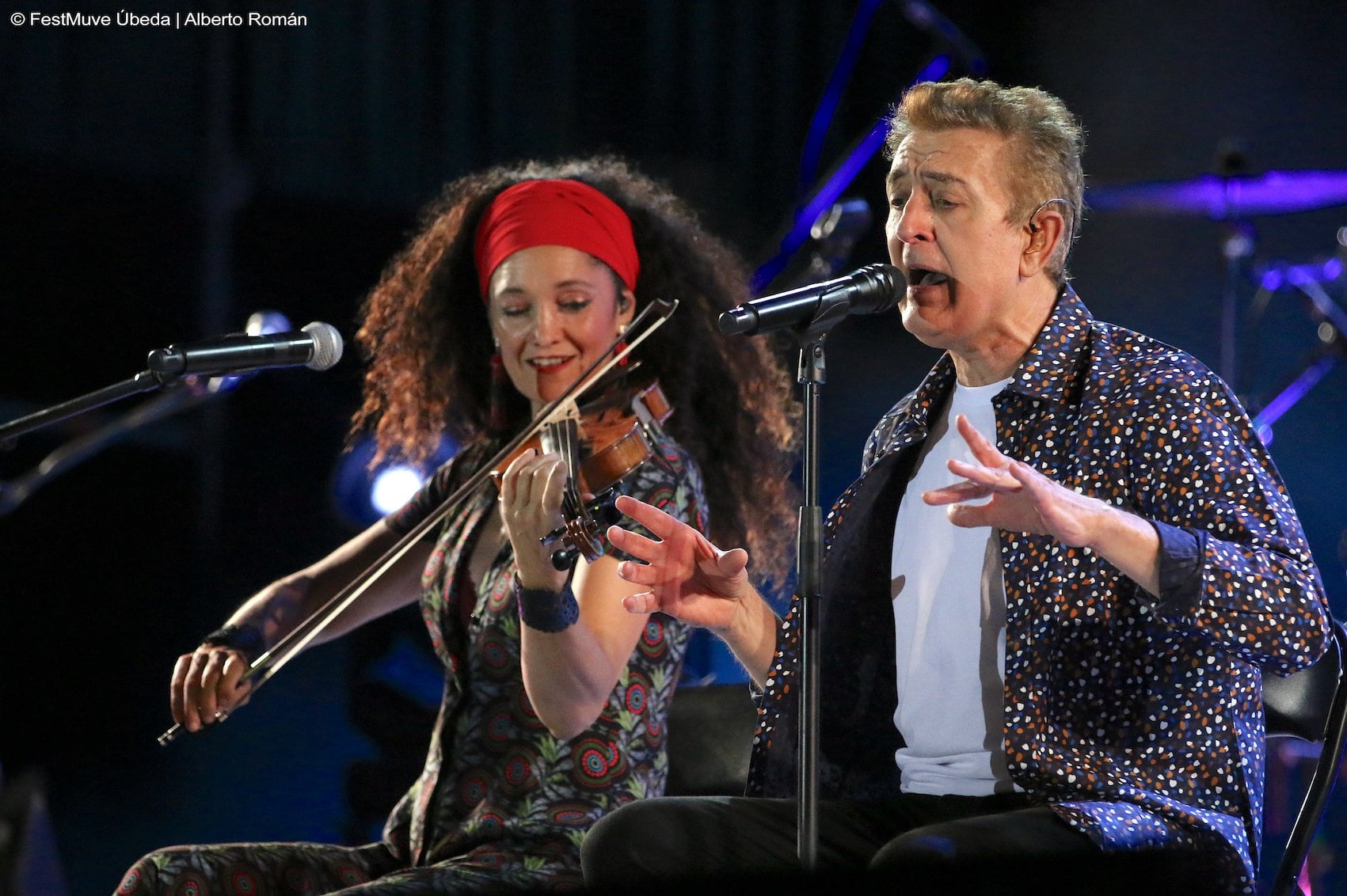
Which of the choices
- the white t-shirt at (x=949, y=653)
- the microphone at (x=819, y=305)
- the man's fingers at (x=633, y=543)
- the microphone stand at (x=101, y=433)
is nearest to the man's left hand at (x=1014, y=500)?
the microphone at (x=819, y=305)

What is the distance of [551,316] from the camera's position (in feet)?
8.45

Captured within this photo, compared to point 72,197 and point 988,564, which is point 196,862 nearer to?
point 988,564

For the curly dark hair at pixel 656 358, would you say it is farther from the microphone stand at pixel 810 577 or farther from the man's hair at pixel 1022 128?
the microphone stand at pixel 810 577

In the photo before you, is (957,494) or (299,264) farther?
(299,264)

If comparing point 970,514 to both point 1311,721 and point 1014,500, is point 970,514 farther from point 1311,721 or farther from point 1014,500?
point 1311,721

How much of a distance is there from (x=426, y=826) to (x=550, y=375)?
81 cm

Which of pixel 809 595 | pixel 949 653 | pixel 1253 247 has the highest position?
pixel 1253 247

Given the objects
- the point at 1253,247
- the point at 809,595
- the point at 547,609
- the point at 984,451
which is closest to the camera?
the point at 984,451

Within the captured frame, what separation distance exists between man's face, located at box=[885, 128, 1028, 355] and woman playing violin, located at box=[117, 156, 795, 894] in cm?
57

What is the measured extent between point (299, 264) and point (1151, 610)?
3.02 meters

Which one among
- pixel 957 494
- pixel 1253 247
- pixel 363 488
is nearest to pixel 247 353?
pixel 957 494

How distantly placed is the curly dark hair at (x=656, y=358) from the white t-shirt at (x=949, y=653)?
65cm

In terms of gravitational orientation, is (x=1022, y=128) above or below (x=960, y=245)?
above

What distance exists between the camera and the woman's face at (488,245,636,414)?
8.45ft
